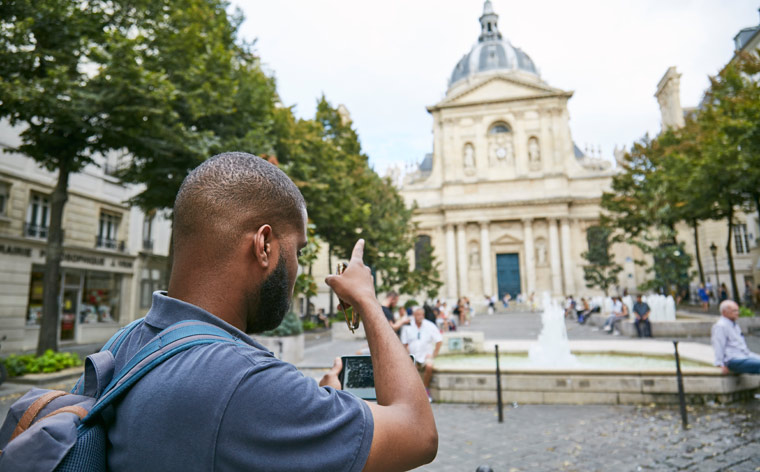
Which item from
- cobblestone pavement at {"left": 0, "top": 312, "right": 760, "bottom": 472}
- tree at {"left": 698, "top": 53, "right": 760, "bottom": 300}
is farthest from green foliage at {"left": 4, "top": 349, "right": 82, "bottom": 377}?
tree at {"left": 698, "top": 53, "right": 760, "bottom": 300}

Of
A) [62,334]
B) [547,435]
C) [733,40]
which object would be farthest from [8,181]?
[733,40]

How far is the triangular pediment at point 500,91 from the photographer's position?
154 feet

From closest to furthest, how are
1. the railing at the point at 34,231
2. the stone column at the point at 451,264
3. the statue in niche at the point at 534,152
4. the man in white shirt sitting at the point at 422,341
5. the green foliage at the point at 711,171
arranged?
the man in white shirt sitting at the point at 422,341 → the railing at the point at 34,231 → the green foliage at the point at 711,171 → the stone column at the point at 451,264 → the statue in niche at the point at 534,152

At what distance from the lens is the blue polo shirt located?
0.93m

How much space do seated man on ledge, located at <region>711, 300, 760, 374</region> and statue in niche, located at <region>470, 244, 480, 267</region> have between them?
127 feet

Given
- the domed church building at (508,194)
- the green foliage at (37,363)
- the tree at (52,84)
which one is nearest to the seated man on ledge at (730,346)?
the tree at (52,84)

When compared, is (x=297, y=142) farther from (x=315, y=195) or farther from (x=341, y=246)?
(x=341, y=246)

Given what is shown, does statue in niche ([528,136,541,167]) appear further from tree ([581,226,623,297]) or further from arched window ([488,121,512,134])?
tree ([581,226,623,297])

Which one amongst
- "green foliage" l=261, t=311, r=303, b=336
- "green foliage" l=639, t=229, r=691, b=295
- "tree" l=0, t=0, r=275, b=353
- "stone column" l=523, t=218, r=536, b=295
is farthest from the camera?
"stone column" l=523, t=218, r=536, b=295

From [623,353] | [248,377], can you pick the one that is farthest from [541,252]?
[248,377]

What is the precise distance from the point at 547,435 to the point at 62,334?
20.2 meters

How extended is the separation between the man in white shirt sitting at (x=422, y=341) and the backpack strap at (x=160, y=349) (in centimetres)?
735

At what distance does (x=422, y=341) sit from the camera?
8289mm

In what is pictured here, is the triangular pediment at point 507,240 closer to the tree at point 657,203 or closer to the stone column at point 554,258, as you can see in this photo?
the stone column at point 554,258
